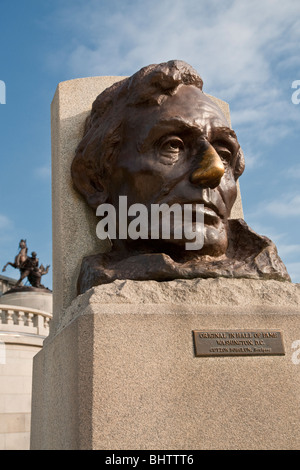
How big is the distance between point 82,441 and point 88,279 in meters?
1.23

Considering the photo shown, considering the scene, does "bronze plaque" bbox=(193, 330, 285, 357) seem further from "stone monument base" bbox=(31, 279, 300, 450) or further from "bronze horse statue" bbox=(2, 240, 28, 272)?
"bronze horse statue" bbox=(2, 240, 28, 272)

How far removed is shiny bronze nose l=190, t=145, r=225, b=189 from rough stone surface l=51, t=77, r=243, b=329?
3.66 ft

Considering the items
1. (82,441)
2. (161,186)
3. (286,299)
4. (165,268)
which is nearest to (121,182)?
(161,186)

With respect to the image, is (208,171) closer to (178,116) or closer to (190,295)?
(178,116)

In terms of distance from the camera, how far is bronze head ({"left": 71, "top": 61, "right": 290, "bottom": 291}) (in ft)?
11.5

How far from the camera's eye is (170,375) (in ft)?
8.96

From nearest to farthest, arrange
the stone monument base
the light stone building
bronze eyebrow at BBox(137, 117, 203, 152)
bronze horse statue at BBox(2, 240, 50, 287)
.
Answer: the stone monument base → bronze eyebrow at BBox(137, 117, 203, 152) → the light stone building → bronze horse statue at BBox(2, 240, 50, 287)

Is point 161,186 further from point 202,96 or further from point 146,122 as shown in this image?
point 202,96

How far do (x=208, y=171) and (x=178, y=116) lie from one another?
1.73ft

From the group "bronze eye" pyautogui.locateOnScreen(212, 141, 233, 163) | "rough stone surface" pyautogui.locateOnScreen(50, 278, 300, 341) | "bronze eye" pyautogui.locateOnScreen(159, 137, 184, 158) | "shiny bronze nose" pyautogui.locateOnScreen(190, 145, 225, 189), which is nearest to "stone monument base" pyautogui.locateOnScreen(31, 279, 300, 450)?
"rough stone surface" pyautogui.locateOnScreen(50, 278, 300, 341)

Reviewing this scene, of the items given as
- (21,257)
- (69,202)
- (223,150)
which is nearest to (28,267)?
(21,257)

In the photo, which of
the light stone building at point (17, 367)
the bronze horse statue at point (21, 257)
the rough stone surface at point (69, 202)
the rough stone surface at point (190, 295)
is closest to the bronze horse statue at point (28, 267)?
the bronze horse statue at point (21, 257)

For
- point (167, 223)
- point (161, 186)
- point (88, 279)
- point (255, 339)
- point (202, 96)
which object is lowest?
point (255, 339)

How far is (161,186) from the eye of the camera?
3547 mm
